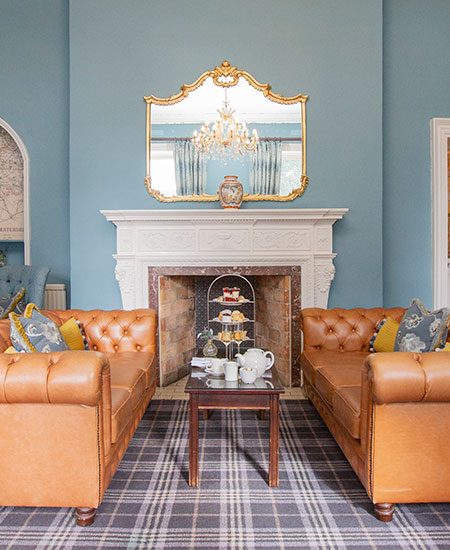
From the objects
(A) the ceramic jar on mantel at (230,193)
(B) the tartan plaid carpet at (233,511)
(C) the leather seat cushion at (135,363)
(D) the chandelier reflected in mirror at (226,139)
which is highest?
(D) the chandelier reflected in mirror at (226,139)

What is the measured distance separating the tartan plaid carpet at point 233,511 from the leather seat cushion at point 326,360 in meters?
0.48

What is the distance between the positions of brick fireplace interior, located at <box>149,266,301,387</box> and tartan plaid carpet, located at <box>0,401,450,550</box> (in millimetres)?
1433

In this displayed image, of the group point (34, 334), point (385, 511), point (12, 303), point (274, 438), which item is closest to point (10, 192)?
point (12, 303)

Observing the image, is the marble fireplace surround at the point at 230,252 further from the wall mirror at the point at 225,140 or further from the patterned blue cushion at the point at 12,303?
the patterned blue cushion at the point at 12,303

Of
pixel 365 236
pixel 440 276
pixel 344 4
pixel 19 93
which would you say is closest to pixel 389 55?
pixel 344 4

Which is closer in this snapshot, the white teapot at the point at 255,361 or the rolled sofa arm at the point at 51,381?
the rolled sofa arm at the point at 51,381

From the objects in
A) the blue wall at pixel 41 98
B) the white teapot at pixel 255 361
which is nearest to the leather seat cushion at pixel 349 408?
the white teapot at pixel 255 361

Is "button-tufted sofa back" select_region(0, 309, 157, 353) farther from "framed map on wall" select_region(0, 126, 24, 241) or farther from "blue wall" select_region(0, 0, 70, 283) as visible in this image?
"framed map on wall" select_region(0, 126, 24, 241)

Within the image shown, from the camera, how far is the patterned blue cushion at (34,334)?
2340mm

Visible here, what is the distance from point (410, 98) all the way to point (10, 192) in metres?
4.20

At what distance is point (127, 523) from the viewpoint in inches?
79.7

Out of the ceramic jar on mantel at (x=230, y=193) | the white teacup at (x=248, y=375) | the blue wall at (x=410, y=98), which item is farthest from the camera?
the blue wall at (x=410, y=98)

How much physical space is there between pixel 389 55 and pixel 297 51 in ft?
3.17

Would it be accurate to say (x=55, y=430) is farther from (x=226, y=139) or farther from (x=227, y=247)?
(x=226, y=139)
